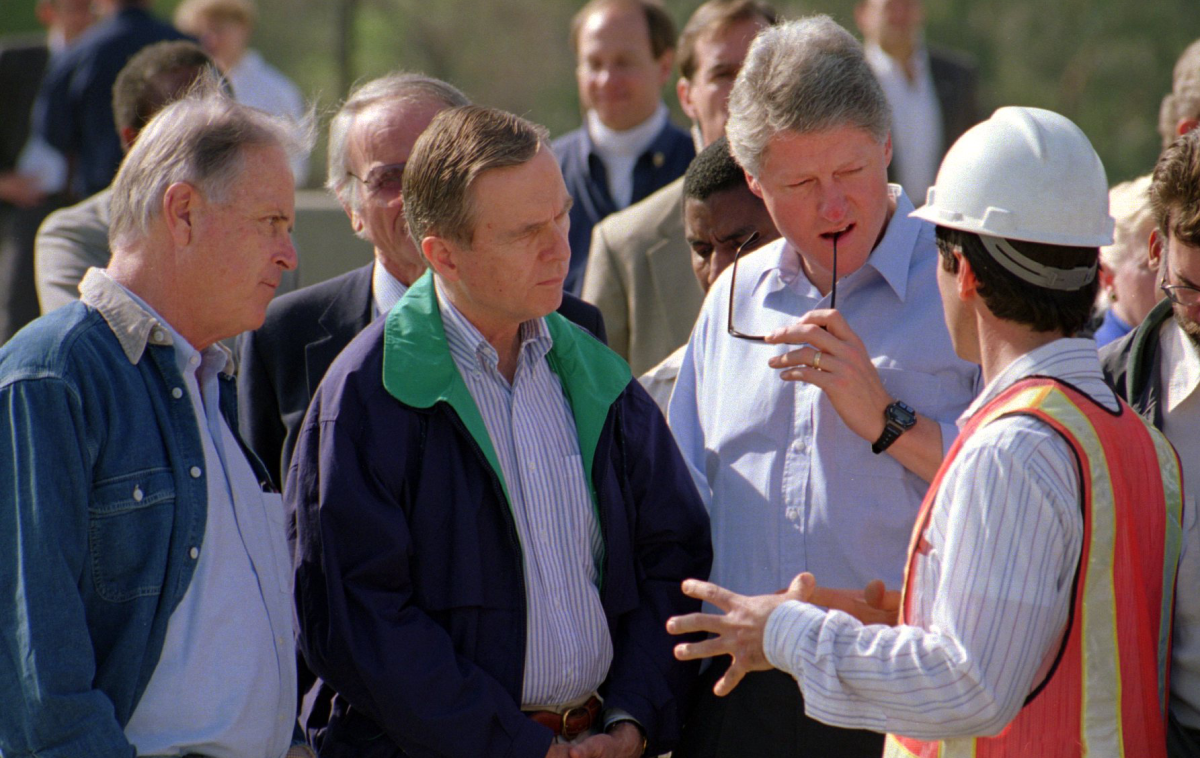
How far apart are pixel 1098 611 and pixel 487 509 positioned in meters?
1.17

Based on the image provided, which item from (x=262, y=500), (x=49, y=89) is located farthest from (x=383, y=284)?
(x=49, y=89)

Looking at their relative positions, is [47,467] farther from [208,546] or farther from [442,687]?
[442,687]

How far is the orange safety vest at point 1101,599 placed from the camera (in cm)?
192

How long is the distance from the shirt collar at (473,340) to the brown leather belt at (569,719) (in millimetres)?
716

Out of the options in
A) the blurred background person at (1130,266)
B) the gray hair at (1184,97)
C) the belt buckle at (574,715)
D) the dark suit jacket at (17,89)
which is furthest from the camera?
the dark suit jacket at (17,89)

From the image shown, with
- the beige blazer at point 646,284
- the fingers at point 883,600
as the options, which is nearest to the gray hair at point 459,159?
the fingers at point 883,600

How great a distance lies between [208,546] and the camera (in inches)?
93.7

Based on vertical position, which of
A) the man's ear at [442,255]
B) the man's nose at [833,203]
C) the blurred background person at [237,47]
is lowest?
the man's ear at [442,255]

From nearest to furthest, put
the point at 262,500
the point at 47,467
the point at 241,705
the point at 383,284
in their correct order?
1. the point at 47,467
2. the point at 241,705
3. the point at 262,500
4. the point at 383,284

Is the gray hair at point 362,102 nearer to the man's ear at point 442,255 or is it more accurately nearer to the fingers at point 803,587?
the man's ear at point 442,255

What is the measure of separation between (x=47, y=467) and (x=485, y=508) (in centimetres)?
82

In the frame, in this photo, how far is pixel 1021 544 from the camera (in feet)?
6.22

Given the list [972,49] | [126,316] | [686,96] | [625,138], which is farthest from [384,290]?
[972,49]

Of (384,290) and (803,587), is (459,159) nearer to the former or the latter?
(384,290)
